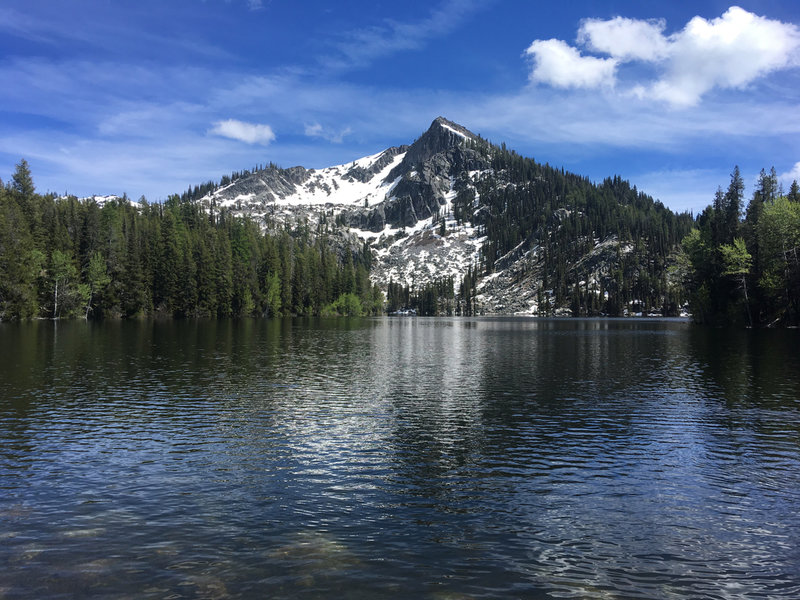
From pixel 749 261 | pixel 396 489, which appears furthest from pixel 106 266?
pixel 749 261

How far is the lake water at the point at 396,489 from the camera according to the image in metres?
12.5

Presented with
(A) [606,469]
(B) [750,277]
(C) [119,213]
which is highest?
(C) [119,213]

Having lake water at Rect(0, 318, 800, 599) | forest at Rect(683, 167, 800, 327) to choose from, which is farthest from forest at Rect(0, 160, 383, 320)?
forest at Rect(683, 167, 800, 327)

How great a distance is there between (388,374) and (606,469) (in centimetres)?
2954

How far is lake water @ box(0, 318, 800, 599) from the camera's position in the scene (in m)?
12.5

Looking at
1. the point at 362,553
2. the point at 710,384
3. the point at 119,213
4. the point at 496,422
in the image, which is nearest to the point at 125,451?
the point at 362,553

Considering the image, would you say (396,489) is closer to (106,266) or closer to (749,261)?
(749,261)

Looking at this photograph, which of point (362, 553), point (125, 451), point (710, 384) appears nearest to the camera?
point (362, 553)

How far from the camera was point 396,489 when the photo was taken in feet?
61.7

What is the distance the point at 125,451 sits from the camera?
23.0m

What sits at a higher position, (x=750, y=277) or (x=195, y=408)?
(x=750, y=277)

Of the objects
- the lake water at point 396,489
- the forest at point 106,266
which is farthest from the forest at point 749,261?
the forest at point 106,266

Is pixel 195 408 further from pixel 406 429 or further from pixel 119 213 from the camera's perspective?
pixel 119 213

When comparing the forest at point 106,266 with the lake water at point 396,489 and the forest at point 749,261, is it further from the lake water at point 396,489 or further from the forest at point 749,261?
the forest at point 749,261
